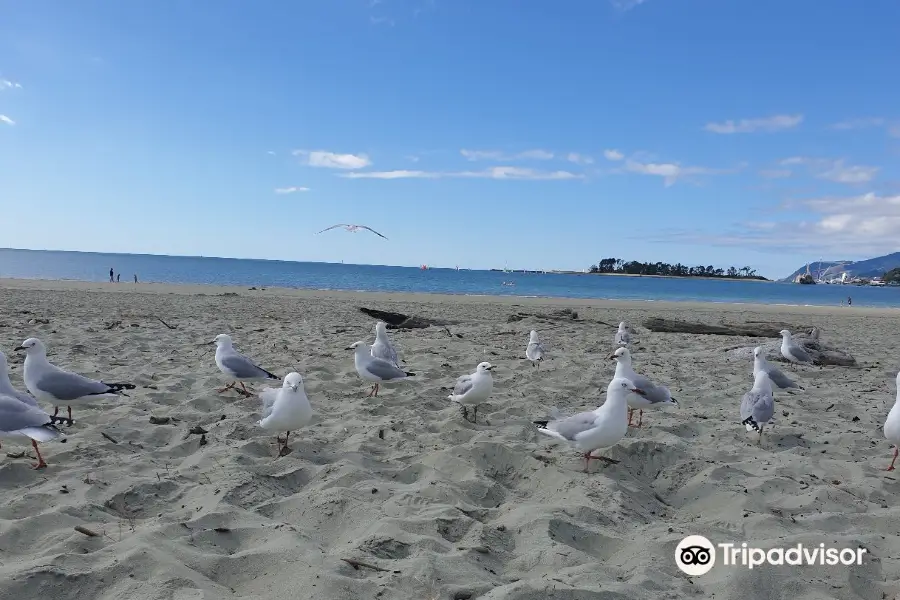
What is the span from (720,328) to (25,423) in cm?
1366

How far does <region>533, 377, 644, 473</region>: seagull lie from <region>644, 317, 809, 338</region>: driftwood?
10.3 meters

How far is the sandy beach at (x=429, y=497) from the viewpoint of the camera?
303 cm

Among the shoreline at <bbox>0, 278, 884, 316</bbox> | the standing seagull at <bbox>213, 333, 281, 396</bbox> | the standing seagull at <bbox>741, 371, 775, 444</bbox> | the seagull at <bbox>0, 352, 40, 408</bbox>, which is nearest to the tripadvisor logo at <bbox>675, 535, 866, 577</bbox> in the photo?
the standing seagull at <bbox>741, 371, 775, 444</bbox>

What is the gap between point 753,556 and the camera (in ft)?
11.0

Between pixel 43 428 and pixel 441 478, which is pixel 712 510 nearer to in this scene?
pixel 441 478

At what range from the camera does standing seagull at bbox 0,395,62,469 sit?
4.31 metres

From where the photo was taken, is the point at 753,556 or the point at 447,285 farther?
the point at 447,285

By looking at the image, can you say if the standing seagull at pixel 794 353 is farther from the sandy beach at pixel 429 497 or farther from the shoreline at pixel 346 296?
the shoreline at pixel 346 296

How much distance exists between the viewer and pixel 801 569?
127 inches

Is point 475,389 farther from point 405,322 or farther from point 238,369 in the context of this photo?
point 405,322

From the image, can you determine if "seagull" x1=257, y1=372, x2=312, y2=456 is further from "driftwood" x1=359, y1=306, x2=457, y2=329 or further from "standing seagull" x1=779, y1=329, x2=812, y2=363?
"driftwood" x1=359, y1=306, x2=457, y2=329

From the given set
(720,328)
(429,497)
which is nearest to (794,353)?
(720,328)

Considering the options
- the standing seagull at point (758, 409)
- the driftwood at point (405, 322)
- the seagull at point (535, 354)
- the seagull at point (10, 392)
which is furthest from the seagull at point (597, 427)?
the driftwood at point (405, 322)

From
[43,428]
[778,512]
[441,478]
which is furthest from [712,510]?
[43,428]
